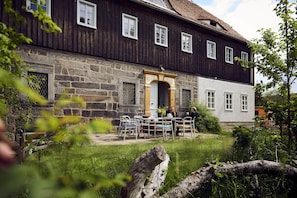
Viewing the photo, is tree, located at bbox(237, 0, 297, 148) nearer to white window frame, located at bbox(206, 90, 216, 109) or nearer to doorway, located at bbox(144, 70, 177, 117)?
doorway, located at bbox(144, 70, 177, 117)

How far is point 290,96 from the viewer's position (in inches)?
197

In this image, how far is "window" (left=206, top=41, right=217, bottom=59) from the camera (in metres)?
19.2

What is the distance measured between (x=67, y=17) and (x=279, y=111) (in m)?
9.46

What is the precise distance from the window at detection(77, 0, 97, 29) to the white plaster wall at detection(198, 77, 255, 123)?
307 inches

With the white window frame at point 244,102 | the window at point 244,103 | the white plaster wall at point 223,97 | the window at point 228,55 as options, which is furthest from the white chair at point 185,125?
the window at point 244,103

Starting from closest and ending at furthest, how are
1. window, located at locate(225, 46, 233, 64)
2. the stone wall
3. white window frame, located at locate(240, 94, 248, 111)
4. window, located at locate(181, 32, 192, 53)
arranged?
the stone wall, window, located at locate(181, 32, 192, 53), window, located at locate(225, 46, 233, 64), white window frame, located at locate(240, 94, 248, 111)

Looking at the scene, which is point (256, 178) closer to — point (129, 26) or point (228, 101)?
point (129, 26)

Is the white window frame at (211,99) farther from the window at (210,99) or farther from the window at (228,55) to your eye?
the window at (228,55)

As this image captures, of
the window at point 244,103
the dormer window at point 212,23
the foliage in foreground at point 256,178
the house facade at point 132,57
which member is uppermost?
the dormer window at point 212,23

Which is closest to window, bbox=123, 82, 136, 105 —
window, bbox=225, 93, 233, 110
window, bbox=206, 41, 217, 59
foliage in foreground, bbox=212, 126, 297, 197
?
window, bbox=206, 41, 217, 59

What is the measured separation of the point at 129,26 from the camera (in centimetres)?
1445

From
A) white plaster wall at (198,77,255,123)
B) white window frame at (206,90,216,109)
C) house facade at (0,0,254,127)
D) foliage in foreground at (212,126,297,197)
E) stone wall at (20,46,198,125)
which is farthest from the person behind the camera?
white window frame at (206,90,216,109)

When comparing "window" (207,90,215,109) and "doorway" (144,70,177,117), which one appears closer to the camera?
"doorway" (144,70,177,117)

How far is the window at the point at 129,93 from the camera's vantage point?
46.9ft
